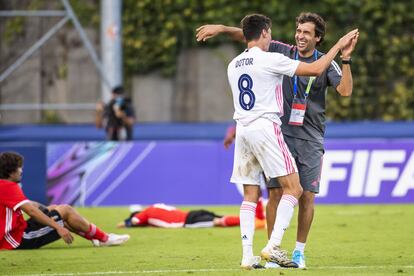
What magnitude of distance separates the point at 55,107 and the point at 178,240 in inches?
465

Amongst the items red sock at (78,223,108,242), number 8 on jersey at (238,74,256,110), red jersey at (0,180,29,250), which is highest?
number 8 on jersey at (238,74,256,110)

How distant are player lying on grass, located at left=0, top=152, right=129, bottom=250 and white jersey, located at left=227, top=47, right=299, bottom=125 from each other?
2705mm

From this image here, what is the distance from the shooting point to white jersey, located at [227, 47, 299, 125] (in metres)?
9.38

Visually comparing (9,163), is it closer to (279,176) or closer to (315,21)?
(279,176)

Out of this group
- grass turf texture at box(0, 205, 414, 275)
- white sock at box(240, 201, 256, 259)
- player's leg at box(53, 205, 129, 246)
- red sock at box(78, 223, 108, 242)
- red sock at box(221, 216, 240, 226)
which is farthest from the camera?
red sock at box(221, 216, 240, 226)

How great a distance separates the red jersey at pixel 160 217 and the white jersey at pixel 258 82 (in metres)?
5.35

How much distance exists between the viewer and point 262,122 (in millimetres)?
9461

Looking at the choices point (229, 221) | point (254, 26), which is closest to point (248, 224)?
point (254, 26)

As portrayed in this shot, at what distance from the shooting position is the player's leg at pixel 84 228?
1198 cm

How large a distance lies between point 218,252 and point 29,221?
2.12 metres

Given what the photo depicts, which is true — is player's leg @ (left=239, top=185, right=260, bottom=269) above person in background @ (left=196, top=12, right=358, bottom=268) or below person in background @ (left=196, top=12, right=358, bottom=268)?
below

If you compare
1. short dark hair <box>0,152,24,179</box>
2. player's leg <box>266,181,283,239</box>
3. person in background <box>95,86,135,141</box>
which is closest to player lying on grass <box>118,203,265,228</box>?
short dark hair <box>0,152,24,179</box>

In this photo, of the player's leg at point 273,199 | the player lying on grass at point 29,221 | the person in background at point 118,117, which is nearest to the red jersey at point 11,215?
the player lying on grass at point 29,221

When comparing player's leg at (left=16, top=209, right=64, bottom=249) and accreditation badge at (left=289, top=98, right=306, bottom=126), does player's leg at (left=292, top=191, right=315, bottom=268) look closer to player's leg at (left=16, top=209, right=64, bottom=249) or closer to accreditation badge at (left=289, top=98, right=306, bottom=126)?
accreditation badge at (left=289, top=98, right=306, bottom=126)
